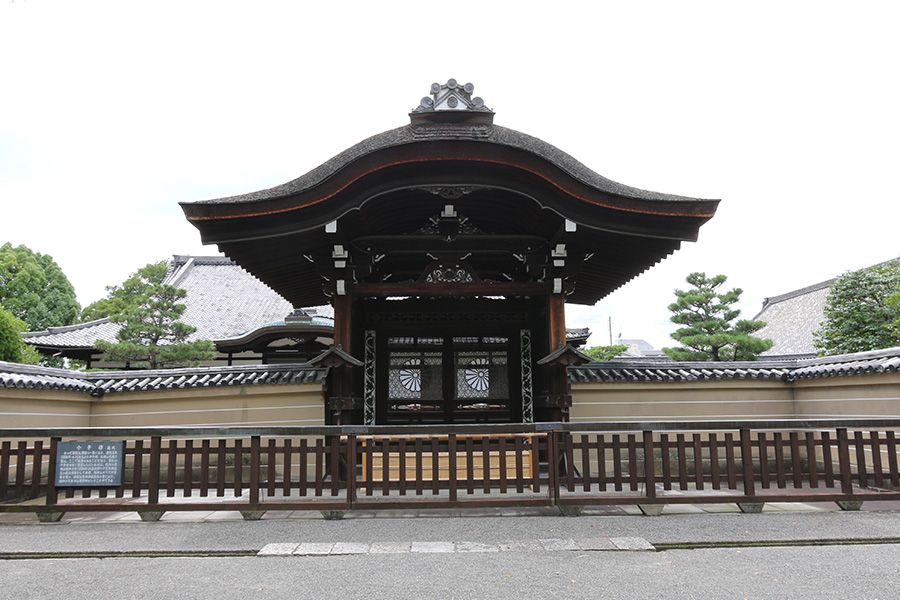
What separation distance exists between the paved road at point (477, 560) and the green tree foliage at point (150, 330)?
10467 millimetres

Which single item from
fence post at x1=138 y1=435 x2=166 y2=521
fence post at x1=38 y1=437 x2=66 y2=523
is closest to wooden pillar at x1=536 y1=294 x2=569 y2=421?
fence post at x1=138 y1=435 x2=166 y2=521

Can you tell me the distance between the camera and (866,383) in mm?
7840

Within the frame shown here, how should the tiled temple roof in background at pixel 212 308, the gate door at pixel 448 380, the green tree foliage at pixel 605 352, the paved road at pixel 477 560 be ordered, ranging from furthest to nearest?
the green tree foliage at pixel 605 352 < the tiled temple roof in background at pixel 212 308 < the gate door at pixel 448 380 < the paved road at pixel 477 560

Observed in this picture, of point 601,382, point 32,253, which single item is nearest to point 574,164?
point 601,382

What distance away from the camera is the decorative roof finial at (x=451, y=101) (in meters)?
7.73

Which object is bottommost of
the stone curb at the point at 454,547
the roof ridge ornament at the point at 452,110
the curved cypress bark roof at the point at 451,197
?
the stone curb at the point at 454,547

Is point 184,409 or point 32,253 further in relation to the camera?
point 32,253

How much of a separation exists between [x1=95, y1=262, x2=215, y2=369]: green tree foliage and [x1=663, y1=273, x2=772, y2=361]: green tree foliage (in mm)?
14481

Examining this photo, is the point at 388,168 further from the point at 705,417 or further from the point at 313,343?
the point at 313,343

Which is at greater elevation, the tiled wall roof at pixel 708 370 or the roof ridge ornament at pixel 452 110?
the roof ridge ornament at pixel 452 110

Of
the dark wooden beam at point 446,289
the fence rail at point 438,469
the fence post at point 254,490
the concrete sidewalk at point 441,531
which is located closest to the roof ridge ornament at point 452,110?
the dark wooden beam at point 446,289

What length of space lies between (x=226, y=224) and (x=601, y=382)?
5.87 m

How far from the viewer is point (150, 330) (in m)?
15.8

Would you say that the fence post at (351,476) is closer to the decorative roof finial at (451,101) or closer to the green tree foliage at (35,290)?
the decorative roof finial at (451,101)
